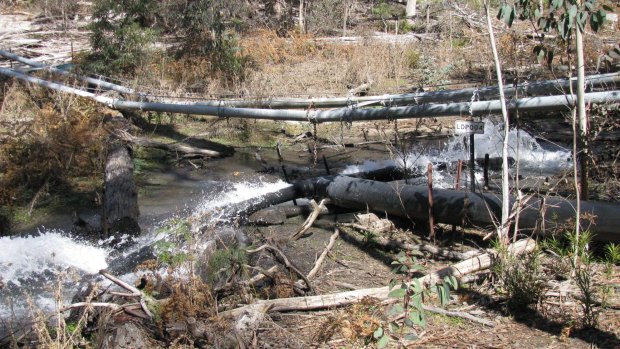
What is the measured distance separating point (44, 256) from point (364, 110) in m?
4.18

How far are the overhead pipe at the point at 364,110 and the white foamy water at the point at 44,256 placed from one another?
10.8ft

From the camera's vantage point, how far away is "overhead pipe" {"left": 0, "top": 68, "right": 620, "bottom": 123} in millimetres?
6145

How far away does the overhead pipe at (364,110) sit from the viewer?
6.14m

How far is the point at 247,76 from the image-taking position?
14.5 m

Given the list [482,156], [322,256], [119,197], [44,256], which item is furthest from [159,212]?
[482,156]

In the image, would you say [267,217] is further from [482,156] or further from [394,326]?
[482,156]

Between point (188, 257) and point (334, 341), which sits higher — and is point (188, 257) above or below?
above

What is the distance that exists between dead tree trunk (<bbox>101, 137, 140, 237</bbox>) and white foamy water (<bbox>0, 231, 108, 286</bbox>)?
419 millimetres

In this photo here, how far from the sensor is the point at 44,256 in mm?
7199

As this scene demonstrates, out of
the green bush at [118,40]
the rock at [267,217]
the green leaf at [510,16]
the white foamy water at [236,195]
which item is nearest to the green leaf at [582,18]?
the green leaf at [510,16]

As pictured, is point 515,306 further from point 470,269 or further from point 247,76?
point 247,76

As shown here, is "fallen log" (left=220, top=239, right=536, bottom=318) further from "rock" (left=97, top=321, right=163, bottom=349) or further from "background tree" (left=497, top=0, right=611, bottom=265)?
"background tree" (left=497, top=0, right=611, bottom=265)

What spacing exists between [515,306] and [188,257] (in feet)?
8.12

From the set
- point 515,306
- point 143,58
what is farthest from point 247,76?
point 515,306
